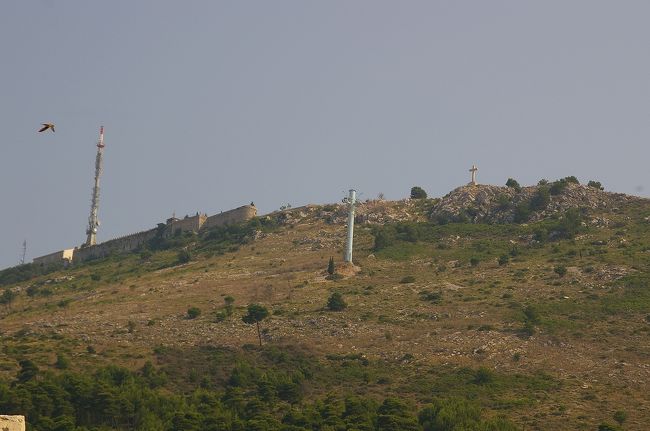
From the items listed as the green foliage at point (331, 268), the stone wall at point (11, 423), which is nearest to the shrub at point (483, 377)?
the green foliage at point (331, 268)

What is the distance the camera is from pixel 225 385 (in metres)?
65.8

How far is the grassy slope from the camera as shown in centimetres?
6462

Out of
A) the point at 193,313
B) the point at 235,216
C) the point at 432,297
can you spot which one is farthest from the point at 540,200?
the point at 193,313

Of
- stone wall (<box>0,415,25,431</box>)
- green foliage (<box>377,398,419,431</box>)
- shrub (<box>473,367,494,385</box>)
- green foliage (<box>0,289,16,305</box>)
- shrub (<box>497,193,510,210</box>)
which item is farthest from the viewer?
shrub (<box>497,193,510,210</box>)

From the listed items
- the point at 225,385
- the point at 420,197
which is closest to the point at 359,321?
Result: the point at 225,385

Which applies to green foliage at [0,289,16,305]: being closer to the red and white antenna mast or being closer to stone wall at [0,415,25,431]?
the red and white antenna mast

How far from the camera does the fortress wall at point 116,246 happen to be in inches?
4614

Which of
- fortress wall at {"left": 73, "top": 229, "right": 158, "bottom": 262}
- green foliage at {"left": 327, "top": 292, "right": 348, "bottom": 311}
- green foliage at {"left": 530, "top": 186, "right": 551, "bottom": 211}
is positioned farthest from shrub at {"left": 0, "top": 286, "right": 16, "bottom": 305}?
green foliage at {"left": 530, "top": 186, "right": 551, "bottom": 211}

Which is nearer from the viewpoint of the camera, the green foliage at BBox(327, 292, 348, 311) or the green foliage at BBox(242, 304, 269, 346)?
the green foliage at BBox(242, 304, 269, 346)

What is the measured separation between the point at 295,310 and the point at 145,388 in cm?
1965

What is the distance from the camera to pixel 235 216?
4417 inches

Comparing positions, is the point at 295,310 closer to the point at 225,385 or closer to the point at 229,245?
the point at 225,385

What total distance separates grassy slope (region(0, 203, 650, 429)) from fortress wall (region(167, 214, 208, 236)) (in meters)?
12.7

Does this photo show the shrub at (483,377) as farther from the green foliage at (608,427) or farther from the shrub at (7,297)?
the shrub at (7,297)
